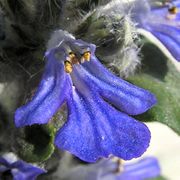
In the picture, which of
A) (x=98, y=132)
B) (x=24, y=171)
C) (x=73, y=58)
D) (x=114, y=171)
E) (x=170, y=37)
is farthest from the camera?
(x=114, y=171)

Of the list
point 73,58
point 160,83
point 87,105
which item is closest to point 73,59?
point 73,58

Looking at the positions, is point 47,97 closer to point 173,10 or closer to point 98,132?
point 98,132

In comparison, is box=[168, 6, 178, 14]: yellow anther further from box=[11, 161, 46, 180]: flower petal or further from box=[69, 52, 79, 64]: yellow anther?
box=[11, 161, 46, 180]: flower petal

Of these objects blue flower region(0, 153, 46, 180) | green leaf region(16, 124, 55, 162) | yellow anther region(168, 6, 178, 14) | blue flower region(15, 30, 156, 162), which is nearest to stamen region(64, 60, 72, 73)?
blue flower region(15, 30, 156, 162)

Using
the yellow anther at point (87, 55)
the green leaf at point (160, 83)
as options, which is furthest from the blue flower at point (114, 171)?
the yellow anther at point (87, 55)

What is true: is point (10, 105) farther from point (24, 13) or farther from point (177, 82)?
point (177, 82)

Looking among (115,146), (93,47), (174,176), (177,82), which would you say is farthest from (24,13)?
(174,176)

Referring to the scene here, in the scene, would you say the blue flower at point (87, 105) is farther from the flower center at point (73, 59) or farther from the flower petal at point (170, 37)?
the flower petal at point (170, 37)
